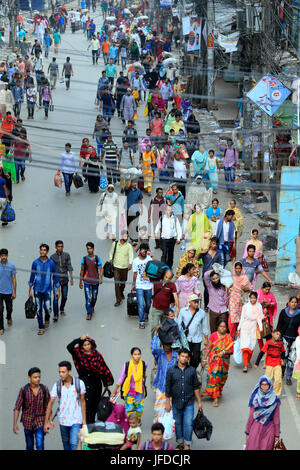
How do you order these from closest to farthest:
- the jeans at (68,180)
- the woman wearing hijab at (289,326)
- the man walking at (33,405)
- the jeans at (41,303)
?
the man walking at (33,405) < the woman wearing hijab at (289,326) < the jeans at (41,303) < the jeans at (68,180)

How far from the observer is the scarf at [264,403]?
10.7 meters

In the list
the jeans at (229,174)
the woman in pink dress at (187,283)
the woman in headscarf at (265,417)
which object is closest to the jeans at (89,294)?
the woman in pink dress at (187,283)

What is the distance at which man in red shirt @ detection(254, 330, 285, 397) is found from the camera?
41.0ft

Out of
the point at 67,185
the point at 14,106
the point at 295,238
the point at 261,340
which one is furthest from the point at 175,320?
the point at 14,106

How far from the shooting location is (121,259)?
614 inches

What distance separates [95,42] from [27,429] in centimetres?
2885

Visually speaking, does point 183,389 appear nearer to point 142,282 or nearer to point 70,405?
point 70,405

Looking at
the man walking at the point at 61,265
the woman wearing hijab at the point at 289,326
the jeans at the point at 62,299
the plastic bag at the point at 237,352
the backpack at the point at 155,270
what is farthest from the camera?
the jeans at the point at 62,299

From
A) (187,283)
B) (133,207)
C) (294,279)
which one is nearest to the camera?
(187,283)

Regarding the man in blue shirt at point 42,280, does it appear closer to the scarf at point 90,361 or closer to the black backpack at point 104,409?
the scarf at point 90,361

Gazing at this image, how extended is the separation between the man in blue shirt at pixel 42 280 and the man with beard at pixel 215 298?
2.13 meters

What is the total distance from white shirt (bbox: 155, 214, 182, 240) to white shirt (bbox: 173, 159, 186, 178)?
3.96 metres

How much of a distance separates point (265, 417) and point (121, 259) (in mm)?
5314

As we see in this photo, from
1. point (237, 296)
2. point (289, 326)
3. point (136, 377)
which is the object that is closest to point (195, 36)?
point (237, 296)
